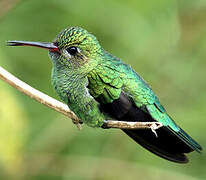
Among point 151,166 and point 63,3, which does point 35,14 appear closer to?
point 63,3

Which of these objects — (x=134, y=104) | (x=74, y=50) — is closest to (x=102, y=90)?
(x=134, y=104)

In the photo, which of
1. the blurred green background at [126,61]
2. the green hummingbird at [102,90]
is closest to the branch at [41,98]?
the green hummingbird at [102,90]

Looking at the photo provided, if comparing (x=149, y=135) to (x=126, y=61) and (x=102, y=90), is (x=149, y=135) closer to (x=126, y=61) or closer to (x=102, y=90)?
(x=102, y=90)

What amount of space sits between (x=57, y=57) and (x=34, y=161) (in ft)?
5.01

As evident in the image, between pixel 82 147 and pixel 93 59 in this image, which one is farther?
pixel 82 147

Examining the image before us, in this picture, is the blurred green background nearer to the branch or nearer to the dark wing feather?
the dark wing feather

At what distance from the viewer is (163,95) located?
4305 mm

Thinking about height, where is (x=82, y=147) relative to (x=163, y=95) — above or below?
below

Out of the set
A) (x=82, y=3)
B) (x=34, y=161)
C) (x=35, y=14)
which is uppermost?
(x=82, y=3)

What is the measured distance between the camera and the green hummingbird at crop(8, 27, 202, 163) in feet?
10.3

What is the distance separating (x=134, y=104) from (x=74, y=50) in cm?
51

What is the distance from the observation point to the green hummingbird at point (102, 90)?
10.3ft

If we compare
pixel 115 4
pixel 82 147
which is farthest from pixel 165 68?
pixel 82 147

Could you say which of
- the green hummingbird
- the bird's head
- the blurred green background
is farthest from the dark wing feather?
the blurred green background
